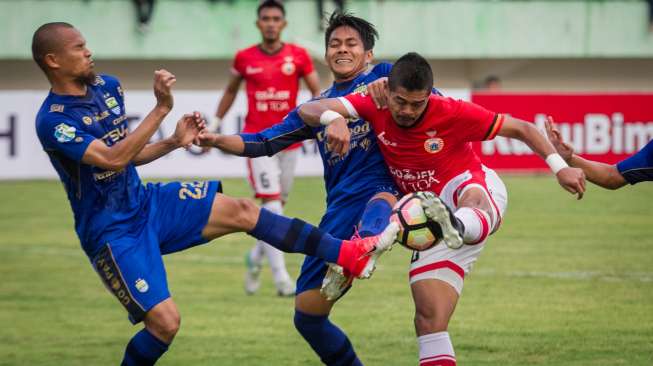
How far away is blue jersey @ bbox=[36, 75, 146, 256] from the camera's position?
6355 millimetres

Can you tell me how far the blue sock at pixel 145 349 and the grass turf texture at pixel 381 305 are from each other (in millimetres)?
1670

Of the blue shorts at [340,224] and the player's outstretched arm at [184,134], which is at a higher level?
the player's outstretched arm at [184,134]

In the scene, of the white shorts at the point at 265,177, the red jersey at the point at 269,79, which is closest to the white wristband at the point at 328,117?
the white shorts at the point at 265,177

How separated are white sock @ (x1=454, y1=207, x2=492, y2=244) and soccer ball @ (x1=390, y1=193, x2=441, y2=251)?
20 cm

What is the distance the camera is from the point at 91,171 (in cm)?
649

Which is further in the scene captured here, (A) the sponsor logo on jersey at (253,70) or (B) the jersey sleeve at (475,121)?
(A) the sponsor logo on jersey at (253,70)

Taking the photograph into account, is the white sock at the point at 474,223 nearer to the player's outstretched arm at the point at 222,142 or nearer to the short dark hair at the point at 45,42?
the player's outstretched arm at the point at 222,142

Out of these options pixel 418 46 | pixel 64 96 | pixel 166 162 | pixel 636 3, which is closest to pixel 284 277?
pixel 64 96

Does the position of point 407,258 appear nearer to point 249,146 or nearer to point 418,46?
point 249,146

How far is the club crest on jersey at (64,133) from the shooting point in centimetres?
628

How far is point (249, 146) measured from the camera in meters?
6.87

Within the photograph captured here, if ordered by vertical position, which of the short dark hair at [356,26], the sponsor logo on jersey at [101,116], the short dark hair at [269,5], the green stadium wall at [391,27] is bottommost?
the green stadium wall at [391,27]

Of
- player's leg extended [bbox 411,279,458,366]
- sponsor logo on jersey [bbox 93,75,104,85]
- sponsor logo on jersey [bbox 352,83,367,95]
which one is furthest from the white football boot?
sponsor logo on jersey [bbox 93,75,104,85]

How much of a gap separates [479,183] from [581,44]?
23.3m
